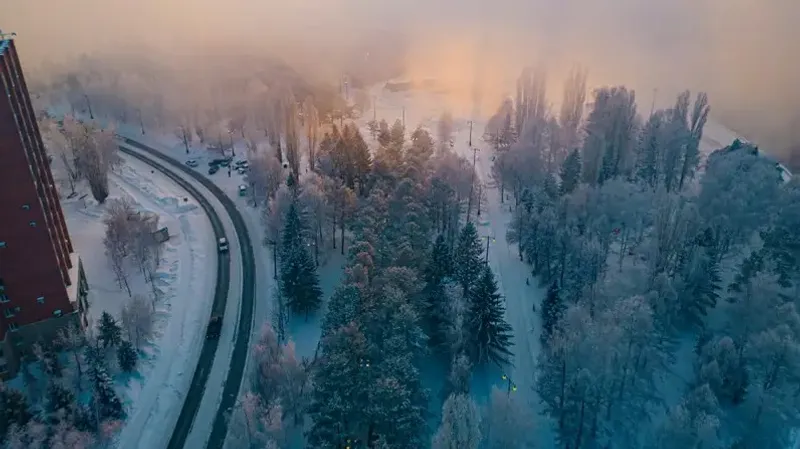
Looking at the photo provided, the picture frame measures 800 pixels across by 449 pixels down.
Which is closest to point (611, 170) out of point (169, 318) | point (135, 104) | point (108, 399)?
point (169, 318)

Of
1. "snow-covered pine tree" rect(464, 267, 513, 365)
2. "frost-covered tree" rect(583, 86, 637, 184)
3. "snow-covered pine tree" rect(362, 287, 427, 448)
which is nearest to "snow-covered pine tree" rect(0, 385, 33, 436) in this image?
"snow-covered pine tree" rect(362, 287, 427, 448)

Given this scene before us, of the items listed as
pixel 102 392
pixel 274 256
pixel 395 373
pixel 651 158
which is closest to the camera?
pixel 395 373

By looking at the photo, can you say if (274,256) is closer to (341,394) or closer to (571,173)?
(341,394)

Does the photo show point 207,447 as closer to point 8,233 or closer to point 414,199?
point 8,233

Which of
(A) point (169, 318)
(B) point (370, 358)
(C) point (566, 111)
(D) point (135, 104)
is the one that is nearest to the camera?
(B) point (370, 358)

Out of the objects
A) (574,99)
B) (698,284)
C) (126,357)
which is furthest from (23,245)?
(574,99)

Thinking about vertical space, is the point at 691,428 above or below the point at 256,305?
above
